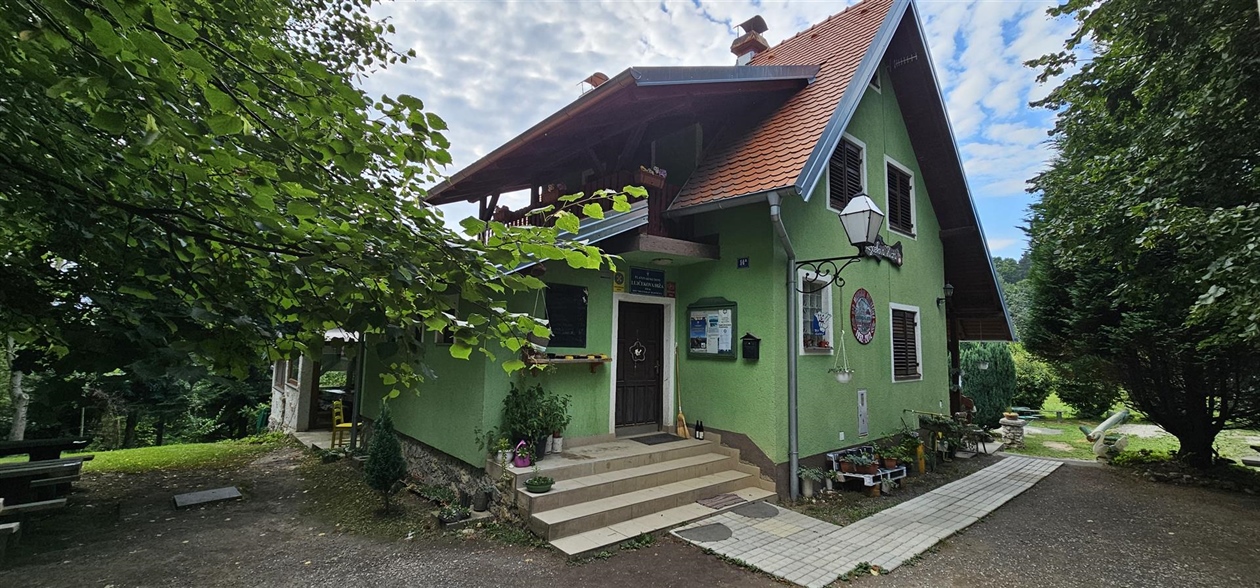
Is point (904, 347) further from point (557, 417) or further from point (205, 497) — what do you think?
point (205, 497)

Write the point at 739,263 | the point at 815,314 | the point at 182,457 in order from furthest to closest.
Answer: the point at 182,457 < the point at 815,314 < the point at 739,263

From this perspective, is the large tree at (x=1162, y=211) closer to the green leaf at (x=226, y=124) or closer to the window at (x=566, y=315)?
the window at (x=566, y=315)

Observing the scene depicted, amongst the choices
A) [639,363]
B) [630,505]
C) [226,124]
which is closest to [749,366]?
[639,363]

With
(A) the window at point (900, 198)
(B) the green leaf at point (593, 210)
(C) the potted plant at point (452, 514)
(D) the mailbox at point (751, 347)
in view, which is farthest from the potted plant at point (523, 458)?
(A) the window at point (900, 198)

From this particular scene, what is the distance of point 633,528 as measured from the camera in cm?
527

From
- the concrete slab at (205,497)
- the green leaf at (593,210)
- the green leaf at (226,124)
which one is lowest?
the concrete slab at (205,497)

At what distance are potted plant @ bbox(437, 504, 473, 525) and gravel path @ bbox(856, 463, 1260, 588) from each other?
164 inches

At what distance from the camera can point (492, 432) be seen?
6184 mm

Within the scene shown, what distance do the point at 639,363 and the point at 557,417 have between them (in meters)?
1.84

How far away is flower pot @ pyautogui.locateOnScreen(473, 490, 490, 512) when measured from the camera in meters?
6.00

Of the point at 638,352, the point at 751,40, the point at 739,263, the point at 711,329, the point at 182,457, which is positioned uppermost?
the point at 751,40

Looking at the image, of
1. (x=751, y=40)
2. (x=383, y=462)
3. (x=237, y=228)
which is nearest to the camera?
(x=237, y=228)

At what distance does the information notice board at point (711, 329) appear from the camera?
7.26 m

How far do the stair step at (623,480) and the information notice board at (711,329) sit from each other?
1.45 meters
